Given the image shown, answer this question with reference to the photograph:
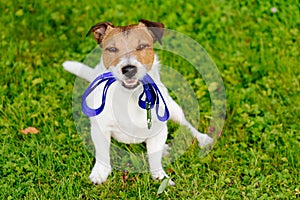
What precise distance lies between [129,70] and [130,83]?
14 centimetres

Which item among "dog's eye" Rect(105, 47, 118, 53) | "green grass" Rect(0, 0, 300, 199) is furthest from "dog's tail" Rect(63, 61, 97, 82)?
"dog's eye" Rect(105, 47, 118, 53)

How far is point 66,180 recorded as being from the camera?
3930 millimetres

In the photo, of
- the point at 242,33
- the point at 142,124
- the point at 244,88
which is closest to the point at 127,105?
the point at 142,124

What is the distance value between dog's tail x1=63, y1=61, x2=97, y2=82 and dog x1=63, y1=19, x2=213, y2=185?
545mm

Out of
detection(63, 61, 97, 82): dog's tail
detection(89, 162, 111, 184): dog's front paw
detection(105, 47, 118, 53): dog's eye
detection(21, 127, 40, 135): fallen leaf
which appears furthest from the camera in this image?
detection(63, 61, 97, 82): dog's tail

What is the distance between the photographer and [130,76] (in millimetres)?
3449

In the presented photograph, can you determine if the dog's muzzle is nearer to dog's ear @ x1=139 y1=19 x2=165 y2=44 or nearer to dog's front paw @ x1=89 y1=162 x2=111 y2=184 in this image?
dog's ear @ x1=139 y1=19 x2=165 y2=44

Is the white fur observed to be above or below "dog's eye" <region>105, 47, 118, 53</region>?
below

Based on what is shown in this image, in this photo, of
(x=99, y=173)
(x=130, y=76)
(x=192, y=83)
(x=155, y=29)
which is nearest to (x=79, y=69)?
(x=192, y=83)

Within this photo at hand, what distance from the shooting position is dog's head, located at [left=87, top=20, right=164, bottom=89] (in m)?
3.44

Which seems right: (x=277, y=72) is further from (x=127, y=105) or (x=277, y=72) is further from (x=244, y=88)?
(x=127, y=105)

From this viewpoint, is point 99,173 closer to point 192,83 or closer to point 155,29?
point 155,29

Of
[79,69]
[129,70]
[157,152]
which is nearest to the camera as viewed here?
[129,70]

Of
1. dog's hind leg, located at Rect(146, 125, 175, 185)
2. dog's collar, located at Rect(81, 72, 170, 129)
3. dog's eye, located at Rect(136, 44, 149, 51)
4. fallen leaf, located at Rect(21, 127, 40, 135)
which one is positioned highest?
dog's eye, located at Rect(136, 44, 149, 51)
